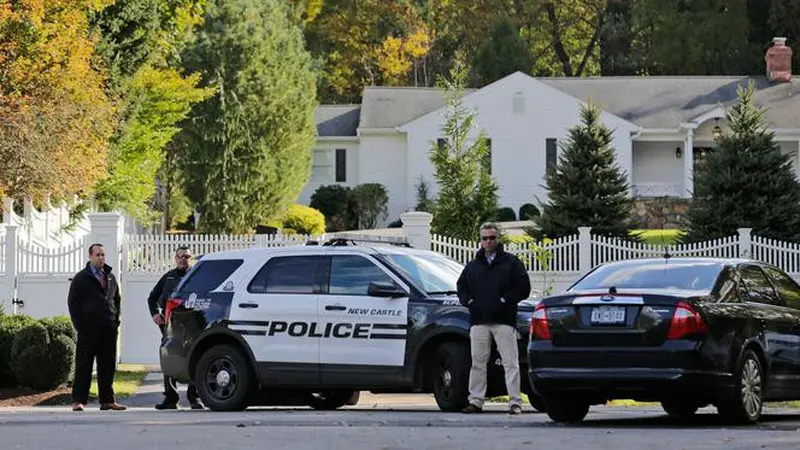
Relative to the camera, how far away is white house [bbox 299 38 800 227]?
54.5 meters

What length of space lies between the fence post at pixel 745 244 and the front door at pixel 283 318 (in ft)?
36.5

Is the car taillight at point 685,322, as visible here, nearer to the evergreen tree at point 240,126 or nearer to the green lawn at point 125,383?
the green lawn at point 125,383

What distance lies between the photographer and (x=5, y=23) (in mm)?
34000

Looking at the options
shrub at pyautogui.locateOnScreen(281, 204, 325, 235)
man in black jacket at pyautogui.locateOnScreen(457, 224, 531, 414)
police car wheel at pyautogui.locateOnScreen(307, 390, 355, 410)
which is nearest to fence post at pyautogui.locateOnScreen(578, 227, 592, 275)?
police car wheel at pyautogui.locateOnScreen(307, 390, 355, 410)

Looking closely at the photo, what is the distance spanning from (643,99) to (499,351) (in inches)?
1651

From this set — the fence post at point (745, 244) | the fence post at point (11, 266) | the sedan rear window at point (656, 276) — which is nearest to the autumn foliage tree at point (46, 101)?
the fence post at point (11, 266)

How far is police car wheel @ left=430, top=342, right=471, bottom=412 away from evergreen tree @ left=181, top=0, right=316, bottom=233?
33.3 m

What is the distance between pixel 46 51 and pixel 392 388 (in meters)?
18.8

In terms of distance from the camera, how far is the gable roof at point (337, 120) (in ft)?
197

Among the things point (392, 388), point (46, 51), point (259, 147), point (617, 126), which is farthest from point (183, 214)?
point (392, 388)

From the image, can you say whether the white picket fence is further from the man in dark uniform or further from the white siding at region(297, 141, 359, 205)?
the white siding at region(297, 141, 359, 205)

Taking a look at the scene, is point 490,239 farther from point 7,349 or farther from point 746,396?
point 7,349

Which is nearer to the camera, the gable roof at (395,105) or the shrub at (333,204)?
the shrub at (333,204)

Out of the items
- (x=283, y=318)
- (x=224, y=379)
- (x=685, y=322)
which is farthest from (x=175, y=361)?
(x=685, y=322)
